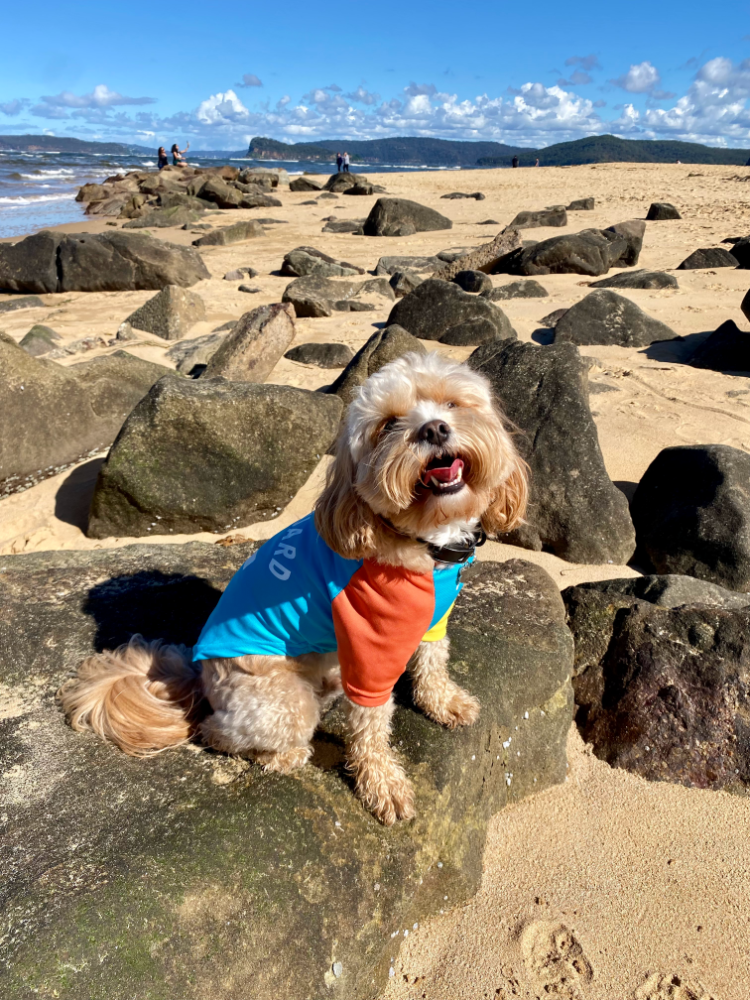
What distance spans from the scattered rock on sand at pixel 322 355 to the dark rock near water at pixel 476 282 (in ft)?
12.9

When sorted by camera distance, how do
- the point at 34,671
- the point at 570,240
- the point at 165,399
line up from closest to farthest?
1. the point at 34,671
2. the point at 165,399
3. the point at 570,240

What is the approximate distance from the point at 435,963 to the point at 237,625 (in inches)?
60.4

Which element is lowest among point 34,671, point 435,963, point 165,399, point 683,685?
point 435,963

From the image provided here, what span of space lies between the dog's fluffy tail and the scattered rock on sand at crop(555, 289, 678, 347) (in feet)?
26.5

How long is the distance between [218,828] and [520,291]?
11363 millimetres

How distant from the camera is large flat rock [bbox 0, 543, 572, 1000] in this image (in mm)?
1970

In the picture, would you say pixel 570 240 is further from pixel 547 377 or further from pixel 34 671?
pixel 34 671

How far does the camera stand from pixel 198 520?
579cm

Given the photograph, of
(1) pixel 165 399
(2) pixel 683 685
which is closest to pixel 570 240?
(1) pixel 165 399

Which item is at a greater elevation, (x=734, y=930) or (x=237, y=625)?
(x=237, y=625)

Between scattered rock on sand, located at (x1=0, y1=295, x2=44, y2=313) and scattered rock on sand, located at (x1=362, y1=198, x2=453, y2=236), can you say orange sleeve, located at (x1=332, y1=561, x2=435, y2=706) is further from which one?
scattered rock on sand, located at (x1=362, y1=198, x2=453, y2=236)

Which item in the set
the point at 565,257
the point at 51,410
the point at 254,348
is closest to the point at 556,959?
the point at 51,410

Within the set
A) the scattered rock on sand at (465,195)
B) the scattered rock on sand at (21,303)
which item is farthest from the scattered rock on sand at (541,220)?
the scattered rock on sand at (21,303)

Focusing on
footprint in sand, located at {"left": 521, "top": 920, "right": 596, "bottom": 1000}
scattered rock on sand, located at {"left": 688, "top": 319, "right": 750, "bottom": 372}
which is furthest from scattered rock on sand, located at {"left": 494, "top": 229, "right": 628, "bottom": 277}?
footprint in sand, located at {"left": 521, "top": 920, "right": 596, "bottom": 1000}
